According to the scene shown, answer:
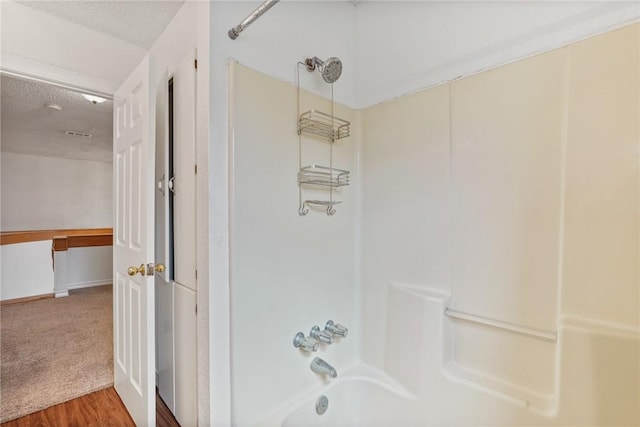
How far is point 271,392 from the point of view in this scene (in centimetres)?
134

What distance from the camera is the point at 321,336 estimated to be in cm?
149

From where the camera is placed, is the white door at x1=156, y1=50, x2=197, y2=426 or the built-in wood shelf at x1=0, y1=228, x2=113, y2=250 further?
the built-in wood shelf at x1=0, y1=228, x2=113, y2=250

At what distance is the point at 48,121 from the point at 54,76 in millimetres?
2243

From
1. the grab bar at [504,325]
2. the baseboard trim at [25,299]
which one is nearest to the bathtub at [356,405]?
the grab bar at [504,325]

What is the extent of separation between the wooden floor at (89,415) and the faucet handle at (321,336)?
0.90 metres

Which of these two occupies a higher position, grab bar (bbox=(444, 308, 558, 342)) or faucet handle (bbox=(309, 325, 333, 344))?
grab bar (bbox=(444, 308, 558, 342))

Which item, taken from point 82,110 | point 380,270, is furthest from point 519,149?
point 82,110

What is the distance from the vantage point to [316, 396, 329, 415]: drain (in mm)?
1465

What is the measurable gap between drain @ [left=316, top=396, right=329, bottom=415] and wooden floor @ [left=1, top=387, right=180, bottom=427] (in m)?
0.78

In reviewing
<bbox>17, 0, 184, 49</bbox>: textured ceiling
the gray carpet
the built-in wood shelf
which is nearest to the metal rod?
<bbox>17, 0, 184, 49</bbox>: textured ceiling

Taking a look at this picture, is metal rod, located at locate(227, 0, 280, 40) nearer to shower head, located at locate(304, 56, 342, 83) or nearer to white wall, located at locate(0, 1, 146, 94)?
shower head, located at locate(304, 56, 342, 83)

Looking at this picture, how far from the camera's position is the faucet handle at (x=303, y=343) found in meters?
1.43

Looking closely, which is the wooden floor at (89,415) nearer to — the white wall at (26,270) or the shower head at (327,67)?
the shower head at (327,67)

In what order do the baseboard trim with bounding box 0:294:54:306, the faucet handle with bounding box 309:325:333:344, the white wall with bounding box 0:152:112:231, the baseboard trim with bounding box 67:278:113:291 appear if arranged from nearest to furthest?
the faucet handle with bounding box 309:325:333:344 → the baseboard trim with bounding box 0:294:54:306 → the baseboard trim with bounding box 67:278:113:291 → the white wall with bounding box 0:152:112:231
